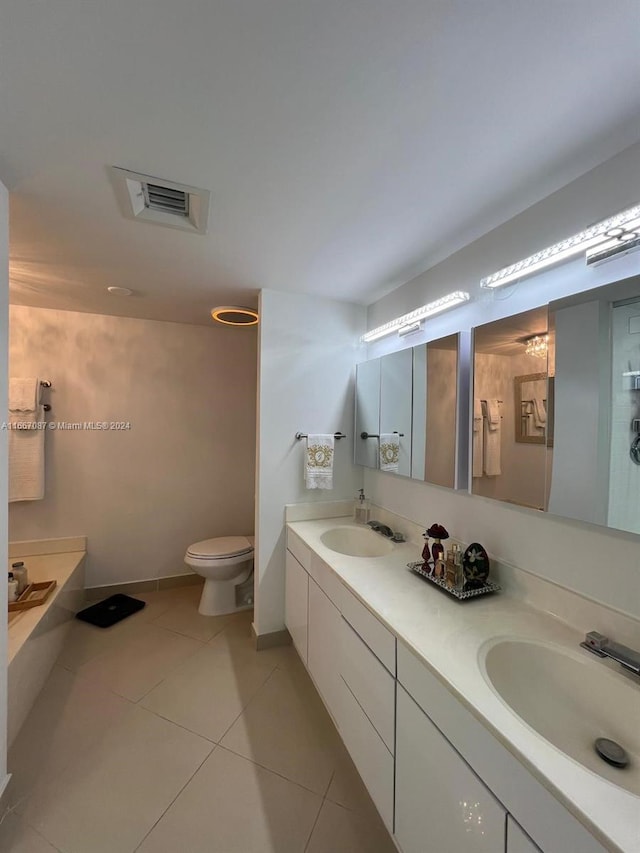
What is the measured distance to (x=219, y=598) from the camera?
2580mm

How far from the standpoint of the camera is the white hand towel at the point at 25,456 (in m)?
2.41

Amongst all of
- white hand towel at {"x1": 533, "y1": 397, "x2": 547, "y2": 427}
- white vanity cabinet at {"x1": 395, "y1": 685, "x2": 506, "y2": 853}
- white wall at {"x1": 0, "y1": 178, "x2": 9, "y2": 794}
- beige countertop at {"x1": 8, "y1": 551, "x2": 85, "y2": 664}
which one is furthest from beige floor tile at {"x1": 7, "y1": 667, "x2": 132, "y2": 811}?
A: white hand towel at {"x1": 533, "y1": 397, "x2": 547, "y2": 427}

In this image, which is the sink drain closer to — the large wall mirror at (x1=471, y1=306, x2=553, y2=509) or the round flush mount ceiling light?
the large wall mirror at (x1=471, y1=306, x2=553, y2=509)

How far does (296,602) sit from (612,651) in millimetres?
1455

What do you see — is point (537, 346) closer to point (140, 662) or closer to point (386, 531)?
point (386, 531)

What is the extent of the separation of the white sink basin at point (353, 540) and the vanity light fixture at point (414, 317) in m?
1.18

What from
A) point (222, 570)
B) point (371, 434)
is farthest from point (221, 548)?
point (371, 434)

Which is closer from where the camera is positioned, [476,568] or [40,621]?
[476,568]

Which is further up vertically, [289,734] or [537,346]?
[537,346]

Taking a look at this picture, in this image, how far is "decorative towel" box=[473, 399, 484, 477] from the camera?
1411mm

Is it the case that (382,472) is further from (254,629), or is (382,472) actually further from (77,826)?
(77,826)

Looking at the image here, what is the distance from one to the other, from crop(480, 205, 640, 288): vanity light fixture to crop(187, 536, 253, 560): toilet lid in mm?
2372

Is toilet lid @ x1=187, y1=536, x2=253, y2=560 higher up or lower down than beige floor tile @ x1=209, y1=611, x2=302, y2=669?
higher up

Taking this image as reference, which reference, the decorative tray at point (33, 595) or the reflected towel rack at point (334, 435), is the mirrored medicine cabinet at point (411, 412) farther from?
the decorative tray at point (33, 595)
